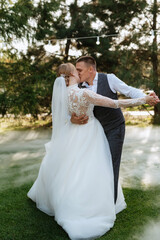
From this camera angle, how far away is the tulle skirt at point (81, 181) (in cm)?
218

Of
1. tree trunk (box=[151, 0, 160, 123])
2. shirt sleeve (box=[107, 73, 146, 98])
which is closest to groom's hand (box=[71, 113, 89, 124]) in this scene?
shirt sleeve (box=[107, 73, 146, 98])

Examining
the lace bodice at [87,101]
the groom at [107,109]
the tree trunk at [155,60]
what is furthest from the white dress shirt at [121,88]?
the tree trunk at [155,60]

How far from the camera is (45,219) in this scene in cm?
250

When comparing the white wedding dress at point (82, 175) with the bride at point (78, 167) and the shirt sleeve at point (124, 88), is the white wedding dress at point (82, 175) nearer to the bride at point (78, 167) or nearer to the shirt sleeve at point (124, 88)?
the bride at point (78, 167)

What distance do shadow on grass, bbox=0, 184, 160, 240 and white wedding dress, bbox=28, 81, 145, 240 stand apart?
0.35 ft

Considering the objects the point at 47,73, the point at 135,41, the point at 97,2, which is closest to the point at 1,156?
the point at 47,73

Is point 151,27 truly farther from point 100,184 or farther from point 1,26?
point 100,184

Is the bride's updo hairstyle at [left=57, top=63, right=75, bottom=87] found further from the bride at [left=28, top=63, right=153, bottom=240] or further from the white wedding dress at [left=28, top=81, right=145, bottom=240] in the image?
the white wedding dress at [left=28, top=81, right=145, bottom=240]

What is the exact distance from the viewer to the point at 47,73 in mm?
7602

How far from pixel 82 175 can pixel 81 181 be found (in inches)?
2.0

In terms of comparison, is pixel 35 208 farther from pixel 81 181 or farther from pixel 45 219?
pixel 81 181

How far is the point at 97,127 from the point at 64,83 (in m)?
0.50

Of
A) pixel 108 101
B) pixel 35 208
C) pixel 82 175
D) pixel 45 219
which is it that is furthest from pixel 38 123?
pixel 108 101

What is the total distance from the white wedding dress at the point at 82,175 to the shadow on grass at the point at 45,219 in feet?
0.35
